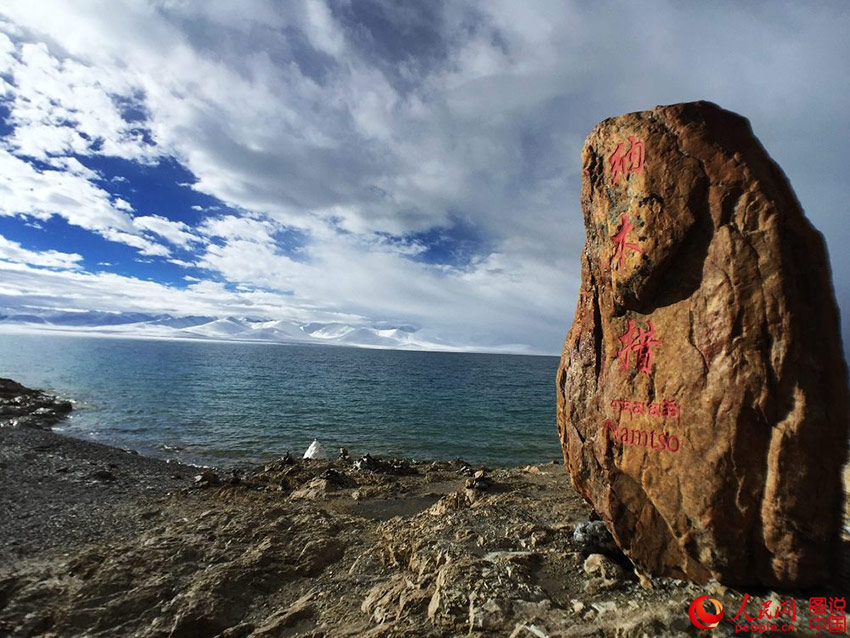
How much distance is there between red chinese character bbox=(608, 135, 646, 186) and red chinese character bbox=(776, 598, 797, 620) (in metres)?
6.24

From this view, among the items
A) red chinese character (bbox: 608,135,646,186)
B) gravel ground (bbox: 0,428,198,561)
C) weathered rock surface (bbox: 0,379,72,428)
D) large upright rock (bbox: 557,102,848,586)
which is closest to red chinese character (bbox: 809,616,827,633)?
large upright rock (bbox: 557,102,848,586)

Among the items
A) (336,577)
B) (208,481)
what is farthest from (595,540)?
(208,481)

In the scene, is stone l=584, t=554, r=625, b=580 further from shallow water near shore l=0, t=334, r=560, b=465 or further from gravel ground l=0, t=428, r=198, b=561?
shallow water near shore l=0, t=334, r=560, b=465

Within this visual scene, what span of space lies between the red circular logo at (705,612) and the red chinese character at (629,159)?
619 centimetres

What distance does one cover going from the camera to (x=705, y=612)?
5316mm

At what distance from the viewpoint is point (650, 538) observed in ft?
21.1

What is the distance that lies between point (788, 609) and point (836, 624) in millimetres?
439

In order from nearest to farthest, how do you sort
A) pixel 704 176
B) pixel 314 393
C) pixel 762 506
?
pixel 762 506 → pixel 704 176 → pixel 314 393

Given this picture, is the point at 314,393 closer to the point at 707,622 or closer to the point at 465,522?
the point at 465,522

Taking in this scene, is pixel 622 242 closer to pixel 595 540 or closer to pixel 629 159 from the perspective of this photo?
pixel 629 159

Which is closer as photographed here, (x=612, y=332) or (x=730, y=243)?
(x=730, y=243)

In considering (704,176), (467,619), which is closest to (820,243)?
(704,176)

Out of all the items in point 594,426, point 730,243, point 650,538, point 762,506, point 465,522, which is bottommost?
point 465,522

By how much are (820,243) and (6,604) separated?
549 inches
